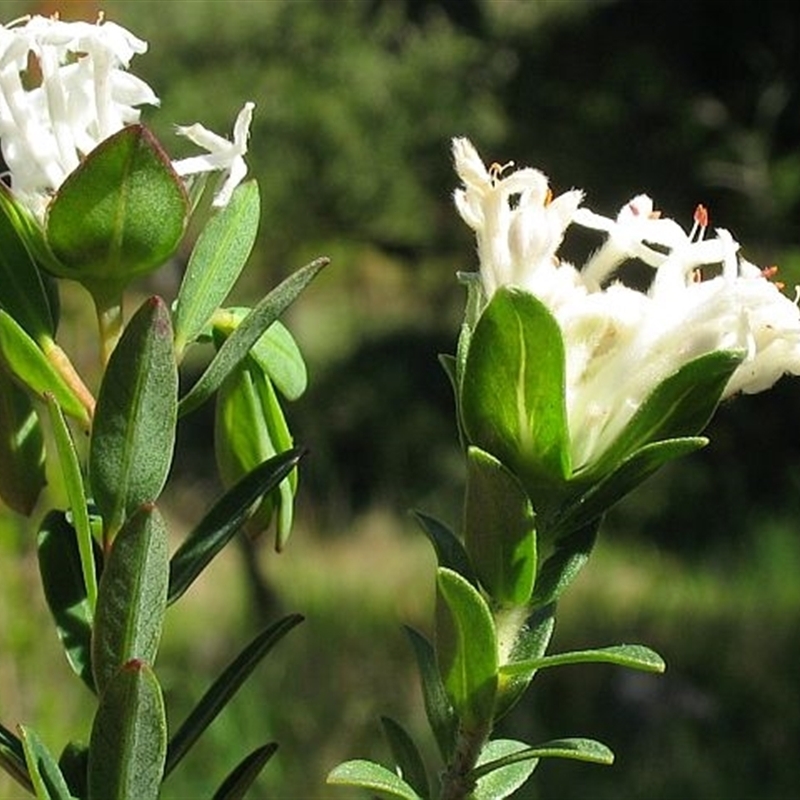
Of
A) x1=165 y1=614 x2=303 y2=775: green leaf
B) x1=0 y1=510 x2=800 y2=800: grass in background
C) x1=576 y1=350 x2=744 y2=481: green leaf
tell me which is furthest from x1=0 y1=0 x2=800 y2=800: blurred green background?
x1=576 y1=350 x2=744 y2=481: green leaf

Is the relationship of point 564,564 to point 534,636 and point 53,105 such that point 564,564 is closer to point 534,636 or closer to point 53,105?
point 534,636

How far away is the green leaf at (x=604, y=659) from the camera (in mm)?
364

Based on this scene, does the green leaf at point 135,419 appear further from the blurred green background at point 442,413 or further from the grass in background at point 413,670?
the blurred green background at point 442,413

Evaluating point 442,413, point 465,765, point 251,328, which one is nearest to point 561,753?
point 465,765

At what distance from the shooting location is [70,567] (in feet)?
1.41

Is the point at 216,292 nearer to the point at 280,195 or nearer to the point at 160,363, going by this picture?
the point at 160,363

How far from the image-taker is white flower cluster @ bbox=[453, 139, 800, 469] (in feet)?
1.24

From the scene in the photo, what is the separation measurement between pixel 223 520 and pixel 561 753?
10cm

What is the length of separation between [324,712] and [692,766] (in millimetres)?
580

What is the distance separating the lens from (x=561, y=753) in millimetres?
382

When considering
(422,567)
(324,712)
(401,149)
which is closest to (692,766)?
(324,712)

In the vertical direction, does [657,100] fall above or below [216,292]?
above

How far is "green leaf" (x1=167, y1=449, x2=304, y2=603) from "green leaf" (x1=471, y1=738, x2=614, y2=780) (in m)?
0.09

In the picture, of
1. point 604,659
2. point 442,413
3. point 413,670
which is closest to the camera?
point 604,659
